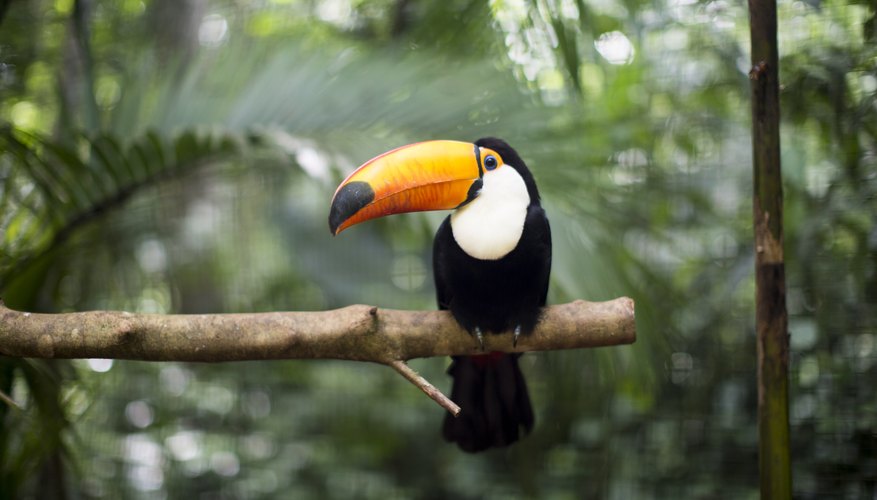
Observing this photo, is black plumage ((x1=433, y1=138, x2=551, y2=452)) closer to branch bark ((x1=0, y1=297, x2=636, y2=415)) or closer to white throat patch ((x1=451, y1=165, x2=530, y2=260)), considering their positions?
white throat patch ((x1=451, y1=165, x2=530, y2=260))

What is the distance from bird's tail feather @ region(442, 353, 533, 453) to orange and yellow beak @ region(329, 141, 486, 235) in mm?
370

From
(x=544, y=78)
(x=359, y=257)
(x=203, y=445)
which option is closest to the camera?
(x=544, y=78)

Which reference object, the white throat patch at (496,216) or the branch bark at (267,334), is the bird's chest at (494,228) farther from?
the branch bark at (267,334)

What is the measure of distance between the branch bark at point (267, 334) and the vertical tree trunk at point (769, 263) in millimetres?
222

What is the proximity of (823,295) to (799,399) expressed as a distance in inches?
12.2

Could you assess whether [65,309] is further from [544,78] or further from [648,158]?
[648,158]

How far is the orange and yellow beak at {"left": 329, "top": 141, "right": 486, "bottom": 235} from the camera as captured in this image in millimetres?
1312

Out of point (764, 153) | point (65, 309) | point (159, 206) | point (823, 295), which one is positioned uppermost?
point (159, 206)

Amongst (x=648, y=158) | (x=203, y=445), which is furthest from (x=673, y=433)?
(x=203, y=445)

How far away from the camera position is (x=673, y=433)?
2.46 metres

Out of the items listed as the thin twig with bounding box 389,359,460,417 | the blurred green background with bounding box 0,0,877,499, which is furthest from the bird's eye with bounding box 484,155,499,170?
the thin twig with bounding box 389,359,460,417

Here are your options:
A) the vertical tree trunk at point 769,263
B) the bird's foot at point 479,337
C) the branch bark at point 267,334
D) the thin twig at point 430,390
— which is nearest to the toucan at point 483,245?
the bird's foot at point 479,337

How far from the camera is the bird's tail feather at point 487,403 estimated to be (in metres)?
1.57

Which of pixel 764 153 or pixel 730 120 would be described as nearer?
pixel 764 153
